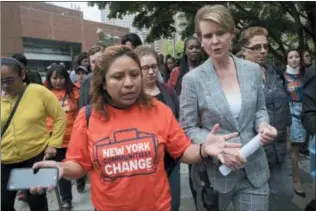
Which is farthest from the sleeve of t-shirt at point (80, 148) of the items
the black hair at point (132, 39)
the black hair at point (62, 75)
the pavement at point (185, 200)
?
the black hair at point (62, 75)

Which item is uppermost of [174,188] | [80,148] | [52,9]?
[52,9]

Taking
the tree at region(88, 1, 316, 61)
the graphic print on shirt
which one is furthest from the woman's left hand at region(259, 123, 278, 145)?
the tree at region(88, 1, 316, 61)

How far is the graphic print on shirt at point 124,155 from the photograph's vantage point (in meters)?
2.07

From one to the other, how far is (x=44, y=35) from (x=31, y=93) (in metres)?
39.7

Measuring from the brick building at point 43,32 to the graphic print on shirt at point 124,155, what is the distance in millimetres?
32639

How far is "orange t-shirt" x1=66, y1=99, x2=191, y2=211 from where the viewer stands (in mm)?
2078

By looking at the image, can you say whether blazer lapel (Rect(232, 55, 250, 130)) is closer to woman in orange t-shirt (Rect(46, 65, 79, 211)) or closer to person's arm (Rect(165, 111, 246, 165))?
person's arm (Rect(165, 111, 246, 165))

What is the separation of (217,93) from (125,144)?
2.18 feet

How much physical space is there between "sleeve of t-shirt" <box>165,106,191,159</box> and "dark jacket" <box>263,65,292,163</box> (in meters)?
1.12

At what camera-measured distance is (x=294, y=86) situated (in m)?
5.66

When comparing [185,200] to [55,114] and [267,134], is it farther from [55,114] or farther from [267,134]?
[267,134]

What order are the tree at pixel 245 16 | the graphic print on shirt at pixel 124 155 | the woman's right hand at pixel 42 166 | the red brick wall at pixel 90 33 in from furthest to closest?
the red brick wall at pixel 90 33 < the tree at pixel 245 16 < the graphic print on shirt at pixel 124 155 < the woman's right hand at pixel 42 166

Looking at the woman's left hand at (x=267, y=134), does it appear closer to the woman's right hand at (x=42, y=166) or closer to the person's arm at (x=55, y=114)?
the woman's right hand at (x=42, y=166)

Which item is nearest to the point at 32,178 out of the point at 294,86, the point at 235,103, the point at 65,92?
the point at 235,103
